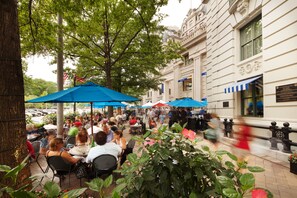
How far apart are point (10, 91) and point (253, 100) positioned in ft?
34.9

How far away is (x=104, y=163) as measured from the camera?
4.07m

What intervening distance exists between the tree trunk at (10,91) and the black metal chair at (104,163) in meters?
1.85

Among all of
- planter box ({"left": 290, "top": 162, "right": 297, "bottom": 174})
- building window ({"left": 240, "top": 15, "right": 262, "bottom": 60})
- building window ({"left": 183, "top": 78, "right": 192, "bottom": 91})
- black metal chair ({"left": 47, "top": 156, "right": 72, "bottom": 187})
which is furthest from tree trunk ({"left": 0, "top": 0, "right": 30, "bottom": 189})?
building window ({"left": 183, "top": 78, "right": 192, "bottom": 91})

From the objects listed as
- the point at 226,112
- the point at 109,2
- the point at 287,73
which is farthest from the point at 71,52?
the point at 287,73

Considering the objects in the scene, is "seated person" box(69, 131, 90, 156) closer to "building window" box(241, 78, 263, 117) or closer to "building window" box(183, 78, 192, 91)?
"building window" box(241, 78, 263, 117)

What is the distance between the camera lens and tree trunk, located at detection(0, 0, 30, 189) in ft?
6.82

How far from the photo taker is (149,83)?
2166cm

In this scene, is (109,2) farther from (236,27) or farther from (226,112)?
(226,112)

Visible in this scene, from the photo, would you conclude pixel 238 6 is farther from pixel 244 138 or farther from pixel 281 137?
pixel 244 138

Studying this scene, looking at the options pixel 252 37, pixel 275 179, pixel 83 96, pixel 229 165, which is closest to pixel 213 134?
pixel 229 165

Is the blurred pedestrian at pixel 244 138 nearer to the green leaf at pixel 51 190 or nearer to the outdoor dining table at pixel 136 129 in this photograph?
the green leaf at pixel 51 190

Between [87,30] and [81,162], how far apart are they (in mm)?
8625

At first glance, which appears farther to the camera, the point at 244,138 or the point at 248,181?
the point at 244,138

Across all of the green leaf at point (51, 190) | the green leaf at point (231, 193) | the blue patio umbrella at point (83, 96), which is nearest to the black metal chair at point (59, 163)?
the blue patio umbrella at point (83, 96)
